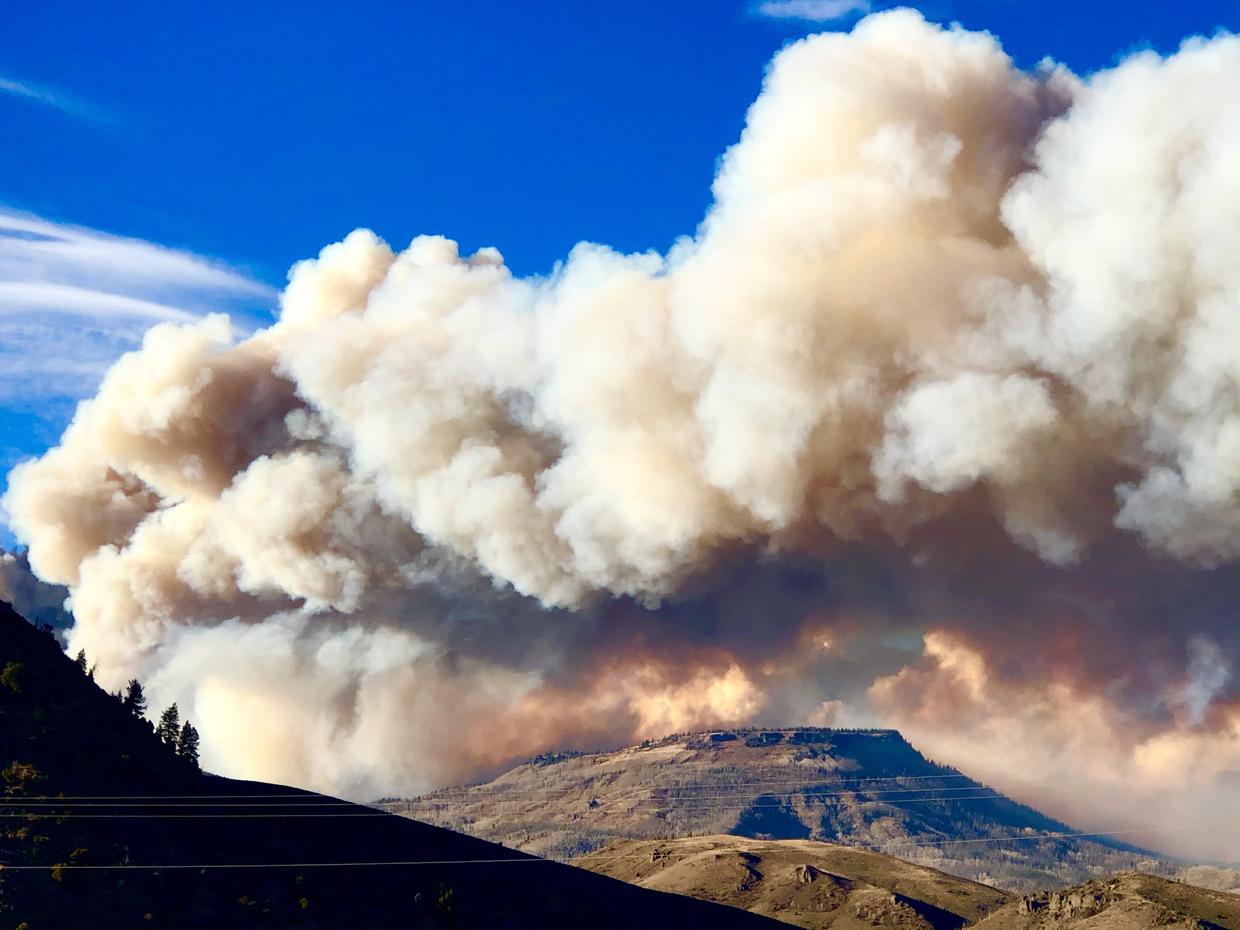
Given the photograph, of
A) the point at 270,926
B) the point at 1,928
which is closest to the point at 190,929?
the point at 270,926

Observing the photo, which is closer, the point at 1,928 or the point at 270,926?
the point at 1,928

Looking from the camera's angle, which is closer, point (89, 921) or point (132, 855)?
point (89, 921)

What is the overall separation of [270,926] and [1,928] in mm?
41042

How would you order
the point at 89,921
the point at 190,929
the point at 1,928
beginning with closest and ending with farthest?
the point at 1,928 < the point at 89,921 < the point at 190,929

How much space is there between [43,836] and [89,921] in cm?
1778

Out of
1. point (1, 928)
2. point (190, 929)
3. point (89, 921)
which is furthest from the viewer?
point (190, 929)

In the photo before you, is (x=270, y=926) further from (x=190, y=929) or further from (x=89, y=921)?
(x=89, y=921)

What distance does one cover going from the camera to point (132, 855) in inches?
7805

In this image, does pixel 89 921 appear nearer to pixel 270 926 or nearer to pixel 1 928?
pixel 1 928

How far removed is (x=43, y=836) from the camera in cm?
18775

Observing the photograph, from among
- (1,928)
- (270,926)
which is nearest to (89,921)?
(1,928)

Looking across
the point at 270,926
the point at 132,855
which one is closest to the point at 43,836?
the point at 132,855

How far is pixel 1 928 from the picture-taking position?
164875 mm

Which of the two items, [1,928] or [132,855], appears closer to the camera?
[1,928]
